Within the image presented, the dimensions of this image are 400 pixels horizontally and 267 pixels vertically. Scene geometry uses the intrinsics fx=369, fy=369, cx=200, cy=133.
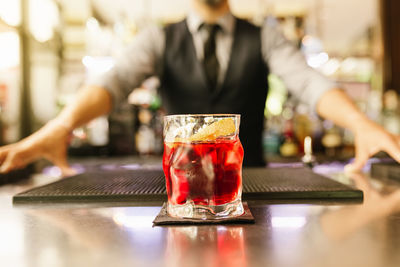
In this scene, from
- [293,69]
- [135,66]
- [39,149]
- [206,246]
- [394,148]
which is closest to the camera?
[206,246]

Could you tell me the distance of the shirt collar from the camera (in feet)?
6.03

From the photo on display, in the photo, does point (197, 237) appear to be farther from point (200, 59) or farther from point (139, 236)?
point (200, 59)

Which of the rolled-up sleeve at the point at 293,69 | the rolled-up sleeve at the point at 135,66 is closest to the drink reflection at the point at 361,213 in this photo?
the rolled-up sleeve at the point at 293,69

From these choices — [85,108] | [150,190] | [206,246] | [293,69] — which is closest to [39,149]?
[85,108]

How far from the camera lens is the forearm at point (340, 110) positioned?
1184 millimetres

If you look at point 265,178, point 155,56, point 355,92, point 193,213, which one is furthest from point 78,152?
point 355,92

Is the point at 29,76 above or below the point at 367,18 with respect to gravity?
below

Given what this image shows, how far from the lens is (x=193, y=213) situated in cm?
56

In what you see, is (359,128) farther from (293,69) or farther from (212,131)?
(212,131)

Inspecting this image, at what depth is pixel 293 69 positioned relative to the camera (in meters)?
1.63

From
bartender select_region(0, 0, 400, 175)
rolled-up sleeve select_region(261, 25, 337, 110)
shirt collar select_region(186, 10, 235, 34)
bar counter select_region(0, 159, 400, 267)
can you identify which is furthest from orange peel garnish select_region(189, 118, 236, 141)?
shirt collar select_region(186, 10, 235, 34)

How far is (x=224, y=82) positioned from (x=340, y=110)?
689 mm

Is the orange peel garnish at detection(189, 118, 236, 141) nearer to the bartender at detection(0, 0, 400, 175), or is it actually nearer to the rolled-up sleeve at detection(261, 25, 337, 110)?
the rolled-up sleeve at detection(261, 25, 337, 110)

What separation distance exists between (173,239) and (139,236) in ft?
0.17
